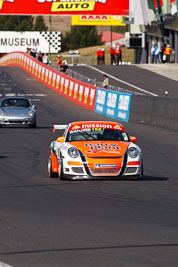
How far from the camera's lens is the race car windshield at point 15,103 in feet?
99.3

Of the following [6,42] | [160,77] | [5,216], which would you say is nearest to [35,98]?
[160,77]

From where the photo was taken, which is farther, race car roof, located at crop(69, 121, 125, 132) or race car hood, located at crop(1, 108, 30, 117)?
race car hood, located at crop(1, 108, 30, 117)

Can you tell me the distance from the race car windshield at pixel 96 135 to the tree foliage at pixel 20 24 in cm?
12639

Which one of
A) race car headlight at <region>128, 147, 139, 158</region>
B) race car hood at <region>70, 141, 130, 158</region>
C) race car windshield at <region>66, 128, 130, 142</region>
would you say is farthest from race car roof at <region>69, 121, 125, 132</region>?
race car headlight at <region>128, 147, 139, 158</region>

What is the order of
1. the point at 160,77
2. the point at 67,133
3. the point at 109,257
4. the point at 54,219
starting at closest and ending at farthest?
the point at 109,257 → the point at 54,219 → the point at 67,133 → the point at 160,77

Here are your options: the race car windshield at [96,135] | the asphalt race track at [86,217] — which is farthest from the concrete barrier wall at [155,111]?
the race car windshield at [96,135]

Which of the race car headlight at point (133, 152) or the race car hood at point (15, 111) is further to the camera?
the race car hood at point (15, 111)

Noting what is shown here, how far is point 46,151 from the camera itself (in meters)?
21.2

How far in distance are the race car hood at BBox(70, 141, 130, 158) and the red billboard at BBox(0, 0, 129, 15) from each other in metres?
64.4

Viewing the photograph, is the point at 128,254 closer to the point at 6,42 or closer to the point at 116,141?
the point at 116,141

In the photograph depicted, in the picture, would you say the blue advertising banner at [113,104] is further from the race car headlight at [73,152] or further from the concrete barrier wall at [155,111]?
the race car headlight at [73,152]

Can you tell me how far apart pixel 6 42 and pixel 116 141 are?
111m

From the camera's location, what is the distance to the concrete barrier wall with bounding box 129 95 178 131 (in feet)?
93.6

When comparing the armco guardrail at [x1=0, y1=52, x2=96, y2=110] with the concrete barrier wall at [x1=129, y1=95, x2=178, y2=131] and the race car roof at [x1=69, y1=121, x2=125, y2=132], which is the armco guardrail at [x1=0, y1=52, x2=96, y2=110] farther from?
the race car roof at [x1=69, y1=121, x2=125, y2=132]
